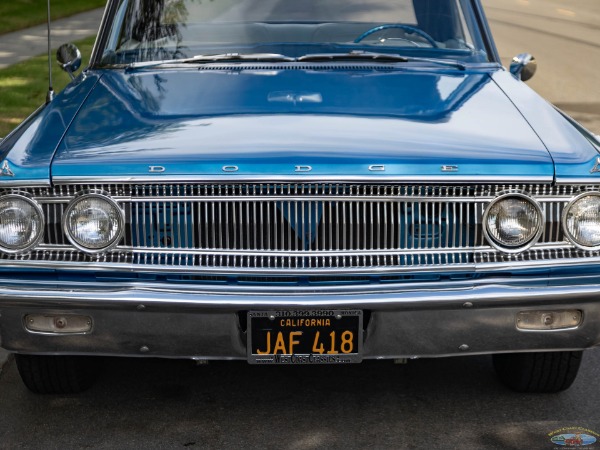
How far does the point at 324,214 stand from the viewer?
4039 millimetres

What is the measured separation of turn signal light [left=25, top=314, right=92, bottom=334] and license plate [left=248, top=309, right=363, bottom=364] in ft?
2.00

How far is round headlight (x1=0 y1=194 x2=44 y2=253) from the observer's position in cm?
410

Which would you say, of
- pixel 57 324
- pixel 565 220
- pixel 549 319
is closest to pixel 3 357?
pixel 57 324

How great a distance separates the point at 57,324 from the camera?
4.11 meters

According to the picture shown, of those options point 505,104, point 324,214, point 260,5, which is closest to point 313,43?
point 260,5

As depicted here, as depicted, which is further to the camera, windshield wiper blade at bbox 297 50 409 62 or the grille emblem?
windshield wiper blade at bbox 297 50 409 62

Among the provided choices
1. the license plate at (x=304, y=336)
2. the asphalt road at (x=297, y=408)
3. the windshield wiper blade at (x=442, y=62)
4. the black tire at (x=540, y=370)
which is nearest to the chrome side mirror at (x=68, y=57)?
the asphalt road at (x=297, y=408)

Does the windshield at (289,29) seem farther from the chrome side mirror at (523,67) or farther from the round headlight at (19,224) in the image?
the round headlight at (19,224)

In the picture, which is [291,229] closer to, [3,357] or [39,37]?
[3,357]

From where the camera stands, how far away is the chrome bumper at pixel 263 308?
398cm

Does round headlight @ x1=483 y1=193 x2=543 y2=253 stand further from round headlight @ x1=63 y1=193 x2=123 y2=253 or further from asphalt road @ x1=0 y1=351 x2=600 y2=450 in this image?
round headlight @ x1=63 y1=193 x2=123 y2=253

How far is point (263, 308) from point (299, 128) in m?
0.73

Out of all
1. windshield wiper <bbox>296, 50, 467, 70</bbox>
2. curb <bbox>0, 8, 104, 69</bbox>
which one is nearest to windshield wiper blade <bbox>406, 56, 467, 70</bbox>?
windshield wiper <bbox>296, 50, 467, 70</bbox>

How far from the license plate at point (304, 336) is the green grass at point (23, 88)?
675cm
